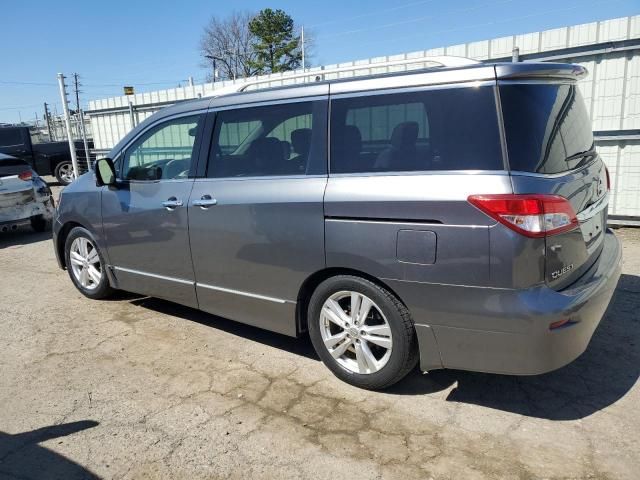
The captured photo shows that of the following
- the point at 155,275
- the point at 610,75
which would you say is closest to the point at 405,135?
the point at 155,275

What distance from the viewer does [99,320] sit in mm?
4773

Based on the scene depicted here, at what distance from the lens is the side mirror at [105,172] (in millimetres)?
4480

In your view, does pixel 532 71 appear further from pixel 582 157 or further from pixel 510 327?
pixel 510 327

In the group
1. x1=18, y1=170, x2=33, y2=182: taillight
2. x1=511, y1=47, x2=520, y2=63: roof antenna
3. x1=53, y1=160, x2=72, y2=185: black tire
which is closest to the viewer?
x1=511, y1=47, x2=520, y2=63: roof antenna

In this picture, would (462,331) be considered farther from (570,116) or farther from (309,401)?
(570,116)

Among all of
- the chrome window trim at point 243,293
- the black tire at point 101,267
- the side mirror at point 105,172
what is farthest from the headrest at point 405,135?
the black tire at point 101,267

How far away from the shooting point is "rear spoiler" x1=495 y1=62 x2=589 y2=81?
2674 millimetres

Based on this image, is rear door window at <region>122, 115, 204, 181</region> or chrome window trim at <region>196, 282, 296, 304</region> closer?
chrome window trim at <region>196, 282, 296, 304</region>

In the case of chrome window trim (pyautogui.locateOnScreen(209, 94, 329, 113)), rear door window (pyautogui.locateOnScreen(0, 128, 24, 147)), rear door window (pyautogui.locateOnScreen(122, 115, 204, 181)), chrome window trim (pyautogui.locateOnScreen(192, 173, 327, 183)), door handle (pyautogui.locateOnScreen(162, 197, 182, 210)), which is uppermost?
rear door window (pyautogui.locateOnScreen(0, 128, 24, 147))

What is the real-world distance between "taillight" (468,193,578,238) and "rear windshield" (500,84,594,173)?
167 millimetres

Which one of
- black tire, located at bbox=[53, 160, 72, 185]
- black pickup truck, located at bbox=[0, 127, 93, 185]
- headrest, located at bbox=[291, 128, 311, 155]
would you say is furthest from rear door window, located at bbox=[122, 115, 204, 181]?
black tire, located at bbox=[53, 160, 72, 185]

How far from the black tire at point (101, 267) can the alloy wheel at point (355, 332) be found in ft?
8.71

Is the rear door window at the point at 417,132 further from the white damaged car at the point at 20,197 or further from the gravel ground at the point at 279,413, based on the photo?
the white damaged car at the point at 20,197

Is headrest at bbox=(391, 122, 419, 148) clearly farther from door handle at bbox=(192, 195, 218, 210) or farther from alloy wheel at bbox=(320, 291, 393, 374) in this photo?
door handle at bbox=(192, 195, 218, 210)
